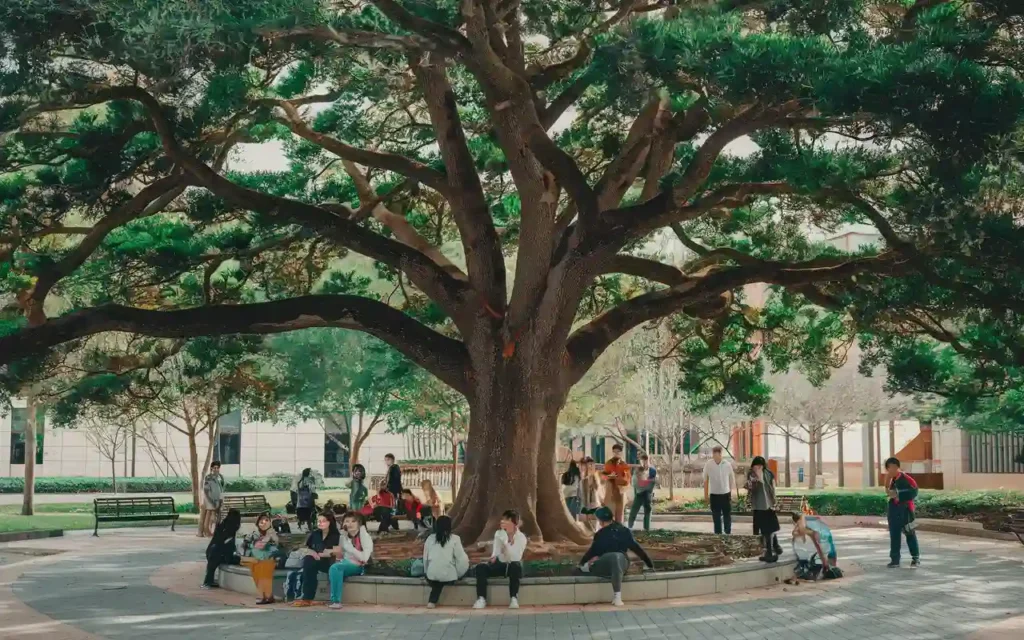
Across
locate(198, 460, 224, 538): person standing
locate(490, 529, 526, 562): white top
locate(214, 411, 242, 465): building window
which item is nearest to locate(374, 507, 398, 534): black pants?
locate(198, 460, 224, 538): person standing

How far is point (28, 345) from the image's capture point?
16.4 m

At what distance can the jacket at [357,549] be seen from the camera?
14.5m

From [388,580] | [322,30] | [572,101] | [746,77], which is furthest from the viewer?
[572,101]

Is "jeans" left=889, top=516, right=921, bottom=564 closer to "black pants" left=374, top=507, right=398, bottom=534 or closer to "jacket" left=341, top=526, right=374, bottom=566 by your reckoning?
"jacket" left=341, top=526, right=374, bottom=566

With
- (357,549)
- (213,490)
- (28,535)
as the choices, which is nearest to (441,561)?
(357,549)

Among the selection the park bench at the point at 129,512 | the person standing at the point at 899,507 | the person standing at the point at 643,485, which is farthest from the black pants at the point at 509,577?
the park bench at the point at 129,512

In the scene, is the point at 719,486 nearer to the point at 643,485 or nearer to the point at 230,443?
the point at 643,485

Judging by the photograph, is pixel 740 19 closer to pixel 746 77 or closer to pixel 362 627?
pixel 746 77

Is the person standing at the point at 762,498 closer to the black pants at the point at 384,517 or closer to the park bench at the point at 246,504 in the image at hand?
the black pants at the point at 384,517

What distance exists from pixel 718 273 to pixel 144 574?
9613mm

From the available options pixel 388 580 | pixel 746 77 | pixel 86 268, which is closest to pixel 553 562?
pixel 388 580

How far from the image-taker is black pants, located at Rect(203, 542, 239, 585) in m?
16.2

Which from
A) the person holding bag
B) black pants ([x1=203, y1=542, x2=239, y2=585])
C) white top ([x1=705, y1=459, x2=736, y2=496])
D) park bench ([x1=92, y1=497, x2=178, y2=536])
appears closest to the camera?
the person holding bag

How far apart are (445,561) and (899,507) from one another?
7521 mm
